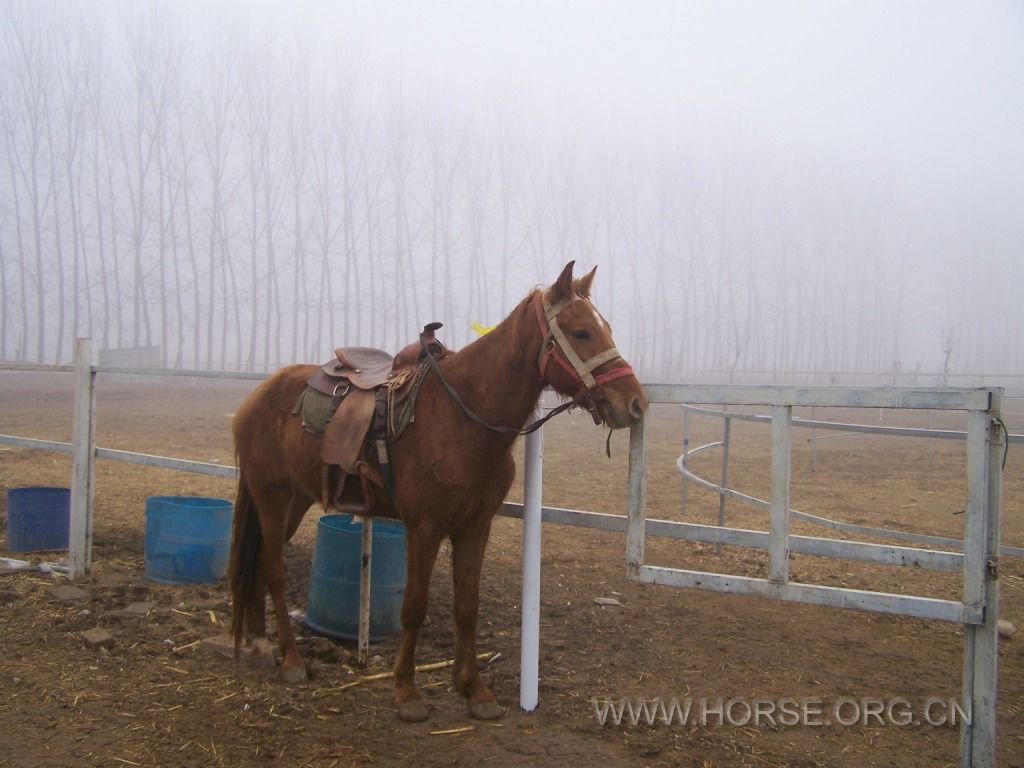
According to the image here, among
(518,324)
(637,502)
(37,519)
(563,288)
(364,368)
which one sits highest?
(563,288)

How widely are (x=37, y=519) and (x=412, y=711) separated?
4022 millimetres

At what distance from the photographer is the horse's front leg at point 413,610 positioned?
277cm

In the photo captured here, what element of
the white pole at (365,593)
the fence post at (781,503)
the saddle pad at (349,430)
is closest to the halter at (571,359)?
the fence post at (781,503)

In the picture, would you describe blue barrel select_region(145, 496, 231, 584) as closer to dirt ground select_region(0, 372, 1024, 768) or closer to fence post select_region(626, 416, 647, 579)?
dirt ground select_region(0, 372, 1024, 768)

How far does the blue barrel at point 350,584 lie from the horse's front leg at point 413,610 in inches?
36.2

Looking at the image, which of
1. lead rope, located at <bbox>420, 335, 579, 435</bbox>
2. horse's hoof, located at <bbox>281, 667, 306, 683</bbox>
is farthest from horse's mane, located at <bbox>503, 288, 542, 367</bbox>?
horse's hoof, located at <bbox>281, 667, 306, 683</bbox>

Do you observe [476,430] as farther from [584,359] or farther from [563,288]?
[563,288]

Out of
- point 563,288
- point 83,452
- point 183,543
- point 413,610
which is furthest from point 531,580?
point 83,452

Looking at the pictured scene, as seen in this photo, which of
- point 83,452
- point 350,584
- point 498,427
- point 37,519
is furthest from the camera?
point 37,519

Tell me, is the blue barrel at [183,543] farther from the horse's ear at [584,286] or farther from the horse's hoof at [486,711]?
the horse's ear at [584,286]

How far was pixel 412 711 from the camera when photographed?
276cm

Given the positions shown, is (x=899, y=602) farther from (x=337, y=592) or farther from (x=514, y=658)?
(x=337, y=592)

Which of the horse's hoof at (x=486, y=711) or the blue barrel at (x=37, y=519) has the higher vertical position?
the blue barrel at (x=37, y=519)

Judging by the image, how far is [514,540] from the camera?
19.1 feet
